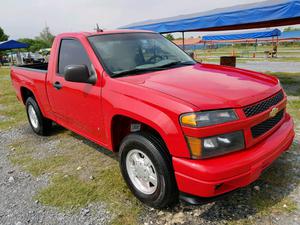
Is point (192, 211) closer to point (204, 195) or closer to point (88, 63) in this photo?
point (204, 195)

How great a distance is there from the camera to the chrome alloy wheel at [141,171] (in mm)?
2791

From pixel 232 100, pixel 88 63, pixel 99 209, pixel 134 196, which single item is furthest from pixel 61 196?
pixel 232 100

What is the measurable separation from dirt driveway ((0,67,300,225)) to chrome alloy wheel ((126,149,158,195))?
217mm

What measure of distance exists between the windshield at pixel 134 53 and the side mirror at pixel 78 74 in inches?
8.8

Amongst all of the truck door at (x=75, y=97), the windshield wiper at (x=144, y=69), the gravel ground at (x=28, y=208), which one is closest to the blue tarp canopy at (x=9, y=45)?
the truck door at (x=75, y=97)

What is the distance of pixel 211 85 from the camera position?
2.75 meters

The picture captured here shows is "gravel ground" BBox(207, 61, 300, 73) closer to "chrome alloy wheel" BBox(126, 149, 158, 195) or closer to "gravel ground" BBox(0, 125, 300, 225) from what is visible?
"gravel ground" BBox(0, 125, 300, 225)

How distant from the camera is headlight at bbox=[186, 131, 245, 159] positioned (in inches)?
89.5

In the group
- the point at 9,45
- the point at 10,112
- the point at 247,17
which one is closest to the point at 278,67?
the point at 247,17

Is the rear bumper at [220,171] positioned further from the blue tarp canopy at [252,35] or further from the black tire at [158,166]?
the blue tarp canopy at [252,35]

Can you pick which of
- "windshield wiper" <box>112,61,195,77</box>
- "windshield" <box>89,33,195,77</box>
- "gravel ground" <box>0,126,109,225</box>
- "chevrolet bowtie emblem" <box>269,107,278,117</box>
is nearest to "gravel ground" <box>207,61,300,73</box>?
"windshield" <box>89,33,195,77</box>

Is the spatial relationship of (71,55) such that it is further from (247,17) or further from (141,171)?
(247,17)

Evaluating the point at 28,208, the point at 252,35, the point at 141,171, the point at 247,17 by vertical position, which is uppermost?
the point at 247,17

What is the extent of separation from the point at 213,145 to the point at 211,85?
0.71 m
